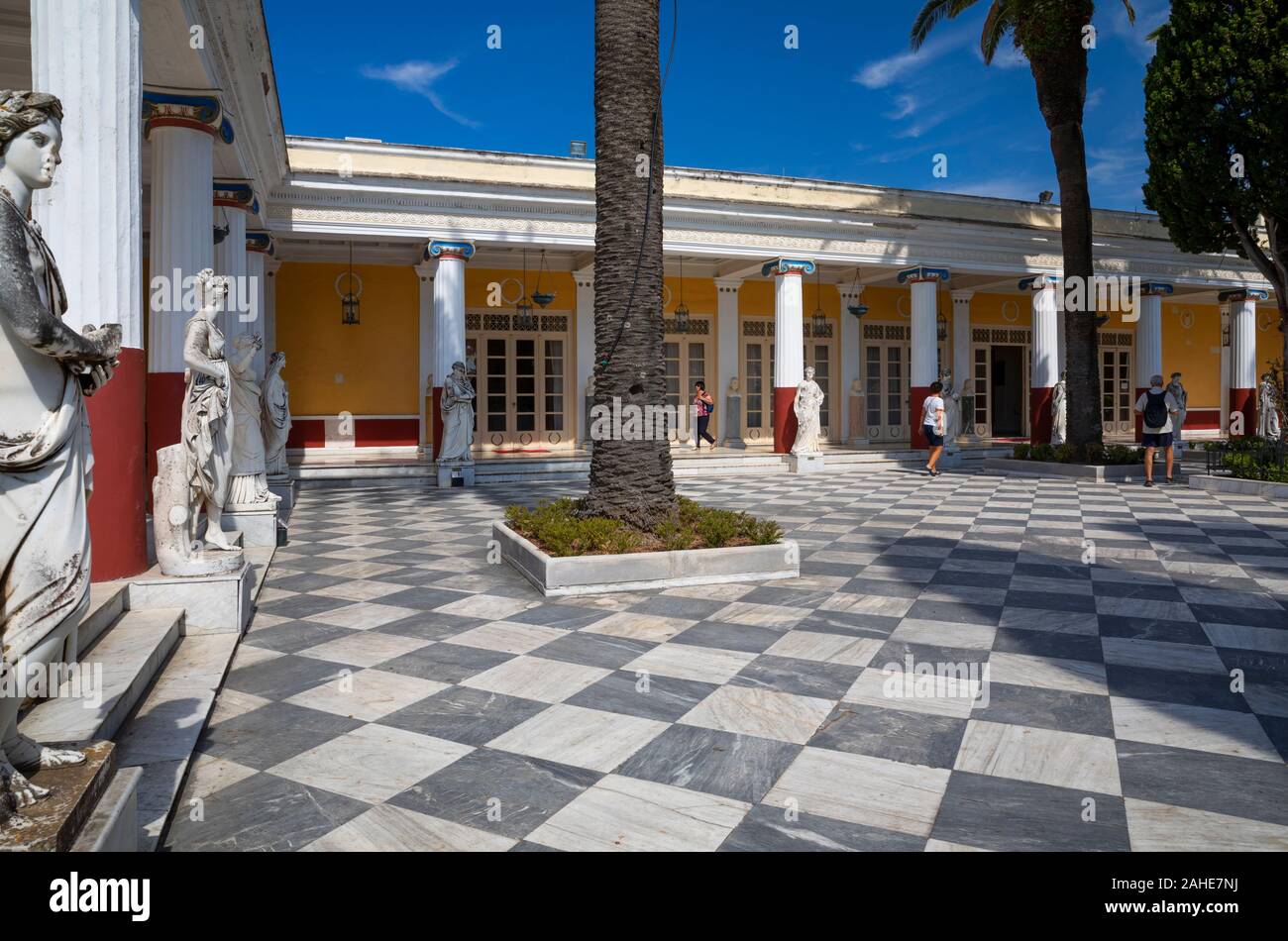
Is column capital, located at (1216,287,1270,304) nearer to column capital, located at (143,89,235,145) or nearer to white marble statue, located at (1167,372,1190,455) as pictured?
white marble statue, located at (1167,372,1190,455)

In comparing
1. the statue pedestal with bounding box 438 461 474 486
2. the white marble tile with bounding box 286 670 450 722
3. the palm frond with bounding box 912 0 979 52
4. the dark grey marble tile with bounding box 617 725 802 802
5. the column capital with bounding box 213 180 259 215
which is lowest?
the dark grey marble tile with bounding box 617 725 802 802

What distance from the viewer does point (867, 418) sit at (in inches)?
856

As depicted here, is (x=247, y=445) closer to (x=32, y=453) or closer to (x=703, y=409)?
(x=32, y=453)

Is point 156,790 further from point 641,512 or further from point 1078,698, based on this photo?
point 641,512

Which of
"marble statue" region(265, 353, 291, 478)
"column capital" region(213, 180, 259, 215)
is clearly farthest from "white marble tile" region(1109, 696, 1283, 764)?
"column capital" region(213, 180, 259, 215)

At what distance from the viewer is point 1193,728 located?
343 cm

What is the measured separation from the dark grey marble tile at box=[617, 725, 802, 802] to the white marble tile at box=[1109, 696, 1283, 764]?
1.49 m

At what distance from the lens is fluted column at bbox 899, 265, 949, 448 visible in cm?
1845

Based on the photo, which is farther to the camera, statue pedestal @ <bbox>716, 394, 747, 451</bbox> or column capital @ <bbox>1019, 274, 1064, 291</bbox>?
statue pedestal @ <bbox>716, 394, 747, 451</bbox>

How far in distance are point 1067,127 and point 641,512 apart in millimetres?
12889

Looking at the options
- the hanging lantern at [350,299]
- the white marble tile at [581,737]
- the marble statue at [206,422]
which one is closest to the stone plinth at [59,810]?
the white marble tile at [581,737]

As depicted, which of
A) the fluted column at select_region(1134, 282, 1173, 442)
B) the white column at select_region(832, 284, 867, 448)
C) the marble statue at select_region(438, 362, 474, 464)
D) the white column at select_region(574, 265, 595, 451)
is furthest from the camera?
the white column at select_region(832, 284, 867, 448)

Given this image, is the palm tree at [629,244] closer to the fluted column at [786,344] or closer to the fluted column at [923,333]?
the fluted column at [786,344]

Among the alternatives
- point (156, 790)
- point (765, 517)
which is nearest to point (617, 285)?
point (765, 517)
